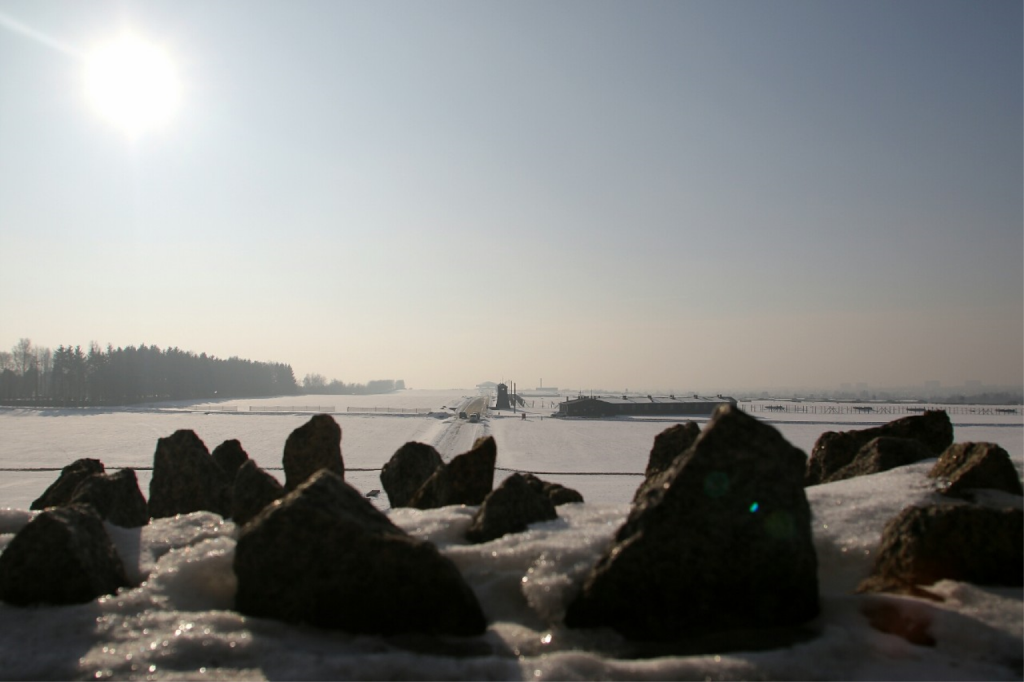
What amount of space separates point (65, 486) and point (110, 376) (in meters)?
131

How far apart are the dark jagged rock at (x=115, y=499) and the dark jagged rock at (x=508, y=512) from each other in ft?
11.6

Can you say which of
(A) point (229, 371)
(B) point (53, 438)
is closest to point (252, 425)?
(B) point (53, 438)

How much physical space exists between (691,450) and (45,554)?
3.82 meters

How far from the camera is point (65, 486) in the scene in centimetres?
747

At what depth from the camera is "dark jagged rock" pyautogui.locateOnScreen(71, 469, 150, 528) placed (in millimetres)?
6020

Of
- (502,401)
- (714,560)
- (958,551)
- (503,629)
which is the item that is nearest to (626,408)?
(502,401)

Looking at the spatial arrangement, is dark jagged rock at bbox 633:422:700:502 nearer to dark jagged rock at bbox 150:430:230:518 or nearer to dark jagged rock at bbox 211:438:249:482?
dark jagged rock at bbox 150:430:230:518

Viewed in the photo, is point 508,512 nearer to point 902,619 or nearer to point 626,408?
point 902,619

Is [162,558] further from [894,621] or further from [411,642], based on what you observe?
[894,621]

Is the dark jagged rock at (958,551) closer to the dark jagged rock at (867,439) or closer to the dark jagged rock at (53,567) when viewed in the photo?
the dark jagged rock at (867,439)

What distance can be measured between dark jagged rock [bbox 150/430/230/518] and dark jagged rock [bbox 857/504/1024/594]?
7278mm

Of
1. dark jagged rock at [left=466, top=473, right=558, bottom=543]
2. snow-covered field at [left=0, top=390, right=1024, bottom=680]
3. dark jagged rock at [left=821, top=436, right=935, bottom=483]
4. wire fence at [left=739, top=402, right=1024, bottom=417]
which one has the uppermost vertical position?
dark jagged rock at [left=821, top=436, right=935, bottom=483]

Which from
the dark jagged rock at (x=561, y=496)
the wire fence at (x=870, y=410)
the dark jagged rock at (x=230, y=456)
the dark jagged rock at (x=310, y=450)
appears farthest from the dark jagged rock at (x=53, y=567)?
the wire fence at (x=870, y=410)

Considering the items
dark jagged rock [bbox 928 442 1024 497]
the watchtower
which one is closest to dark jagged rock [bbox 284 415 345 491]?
dark jagged rock [bbox 928 442 1024 497]
